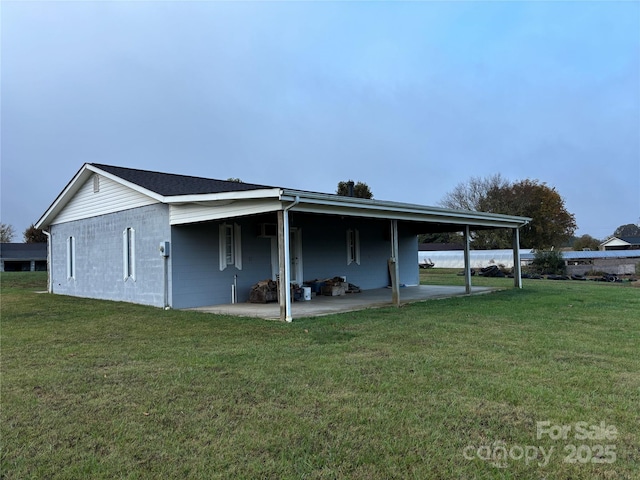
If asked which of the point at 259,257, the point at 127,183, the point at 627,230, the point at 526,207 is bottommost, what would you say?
the point at 259,257

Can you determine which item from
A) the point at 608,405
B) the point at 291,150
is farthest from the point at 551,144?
the point at 608,405

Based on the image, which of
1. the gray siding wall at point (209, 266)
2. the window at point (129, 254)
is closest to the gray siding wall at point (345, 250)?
the gray siding wall at point (209, 266)

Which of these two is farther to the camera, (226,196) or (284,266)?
(226,196)

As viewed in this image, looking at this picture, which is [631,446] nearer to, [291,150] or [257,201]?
[257,201]

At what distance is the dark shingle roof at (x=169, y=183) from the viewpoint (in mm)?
11326

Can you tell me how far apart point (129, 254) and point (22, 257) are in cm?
3988

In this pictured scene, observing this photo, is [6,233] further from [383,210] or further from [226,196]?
[383,210]

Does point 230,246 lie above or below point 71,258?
above

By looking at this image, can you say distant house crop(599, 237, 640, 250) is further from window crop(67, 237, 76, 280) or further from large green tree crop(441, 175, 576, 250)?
window crop(67, 237, 76, 280)

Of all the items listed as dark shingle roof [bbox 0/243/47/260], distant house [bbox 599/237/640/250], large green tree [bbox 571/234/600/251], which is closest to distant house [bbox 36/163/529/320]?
dark shingle roof [bbox 0/243/47/260]

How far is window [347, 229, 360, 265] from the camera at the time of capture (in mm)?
14883

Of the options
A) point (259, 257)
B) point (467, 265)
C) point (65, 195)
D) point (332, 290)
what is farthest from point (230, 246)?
point (467, 265)

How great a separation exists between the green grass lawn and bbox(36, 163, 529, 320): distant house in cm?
299

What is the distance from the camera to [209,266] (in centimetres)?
1112
